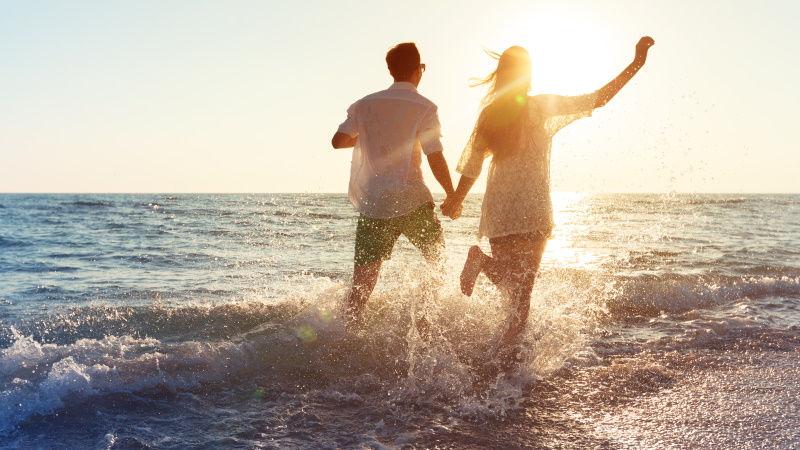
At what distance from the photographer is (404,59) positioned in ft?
→ 12.3

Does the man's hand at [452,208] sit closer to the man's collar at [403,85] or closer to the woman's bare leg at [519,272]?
the woman's bare leg at [519,272]

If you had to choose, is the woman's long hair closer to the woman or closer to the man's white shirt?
the woman

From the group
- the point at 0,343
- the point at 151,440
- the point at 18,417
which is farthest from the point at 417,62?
the point at 0,343

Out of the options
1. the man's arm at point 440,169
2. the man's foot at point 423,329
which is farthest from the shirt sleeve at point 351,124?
the man's foot at point 423,329

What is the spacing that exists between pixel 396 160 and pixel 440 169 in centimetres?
31

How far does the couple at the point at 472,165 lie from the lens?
12.0ft

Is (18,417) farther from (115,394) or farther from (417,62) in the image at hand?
(417,62)

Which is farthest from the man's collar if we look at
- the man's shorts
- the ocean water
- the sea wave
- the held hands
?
the sea wave

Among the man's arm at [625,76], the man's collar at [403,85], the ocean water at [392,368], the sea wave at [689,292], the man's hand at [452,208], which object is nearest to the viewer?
the ocean water at [392,368]

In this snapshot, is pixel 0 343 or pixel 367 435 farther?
pixel 0 343

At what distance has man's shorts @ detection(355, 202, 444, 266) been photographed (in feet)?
12.4

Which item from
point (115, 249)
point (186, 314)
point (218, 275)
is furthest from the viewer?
point (115, 249)

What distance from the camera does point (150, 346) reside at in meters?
4.29

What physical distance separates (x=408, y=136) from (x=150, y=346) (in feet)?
8.66
